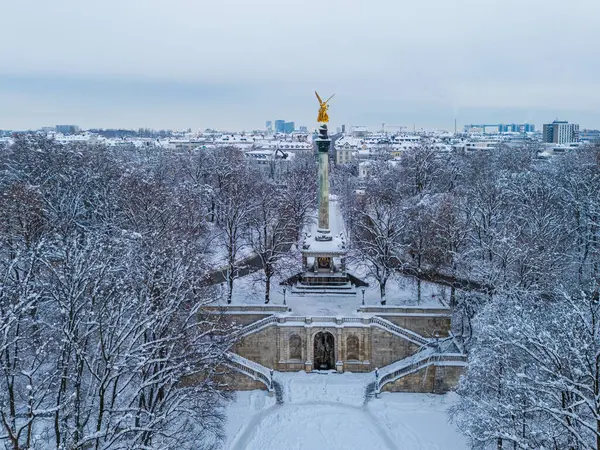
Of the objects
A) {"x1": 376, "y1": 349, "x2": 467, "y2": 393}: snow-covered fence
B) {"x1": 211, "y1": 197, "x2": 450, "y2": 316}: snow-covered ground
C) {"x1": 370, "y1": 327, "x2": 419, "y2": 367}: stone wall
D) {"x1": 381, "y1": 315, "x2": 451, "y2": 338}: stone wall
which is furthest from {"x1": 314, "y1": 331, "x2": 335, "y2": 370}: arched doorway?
{"x1": 381, "y1": 315, "x2": 451, "y2": 338}: stone wall

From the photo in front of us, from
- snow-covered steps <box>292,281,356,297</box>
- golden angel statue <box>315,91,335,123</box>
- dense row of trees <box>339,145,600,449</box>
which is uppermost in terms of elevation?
golden angel statue <box>315,91,335,123</box>

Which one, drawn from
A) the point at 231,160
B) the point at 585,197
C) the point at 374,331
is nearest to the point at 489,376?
the point at 374,331

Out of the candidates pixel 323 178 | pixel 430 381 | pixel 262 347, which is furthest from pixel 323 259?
pixel 430 381

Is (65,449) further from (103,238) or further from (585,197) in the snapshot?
(585,197)

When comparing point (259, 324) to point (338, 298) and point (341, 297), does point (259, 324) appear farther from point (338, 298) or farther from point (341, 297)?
point (341, 297)

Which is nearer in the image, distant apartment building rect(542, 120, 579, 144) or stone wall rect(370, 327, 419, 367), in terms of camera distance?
stone wall rect(370, 327, 419, 367)

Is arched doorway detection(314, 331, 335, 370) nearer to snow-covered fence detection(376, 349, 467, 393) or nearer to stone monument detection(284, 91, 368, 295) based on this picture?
snow-covered fence detection(376, 349, 467, 393)

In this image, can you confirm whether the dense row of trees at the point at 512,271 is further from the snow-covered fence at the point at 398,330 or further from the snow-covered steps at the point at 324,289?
the snow-covered fence at the point at 398,330
